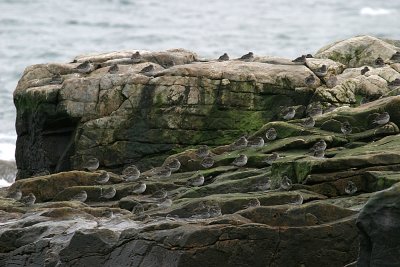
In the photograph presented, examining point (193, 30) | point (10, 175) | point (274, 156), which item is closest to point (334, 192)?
point (274, 156)

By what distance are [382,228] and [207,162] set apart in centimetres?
Result: 1173

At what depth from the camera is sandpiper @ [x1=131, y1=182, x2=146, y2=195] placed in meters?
26.9

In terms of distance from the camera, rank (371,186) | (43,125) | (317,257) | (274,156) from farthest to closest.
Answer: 1. (43,125)
2. (274,156)
3. (371,186)
4. (317,257)

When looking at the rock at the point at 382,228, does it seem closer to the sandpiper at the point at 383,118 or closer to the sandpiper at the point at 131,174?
the sandpiper at the point at 383,118

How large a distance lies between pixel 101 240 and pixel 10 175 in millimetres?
22055

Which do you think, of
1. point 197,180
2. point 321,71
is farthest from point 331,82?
point 197,180

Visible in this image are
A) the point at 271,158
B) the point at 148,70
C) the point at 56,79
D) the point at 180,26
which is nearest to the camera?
the point at 271,158

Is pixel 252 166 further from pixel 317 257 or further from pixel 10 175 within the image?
pixel 10 175

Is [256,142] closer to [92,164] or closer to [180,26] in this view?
[92,164]

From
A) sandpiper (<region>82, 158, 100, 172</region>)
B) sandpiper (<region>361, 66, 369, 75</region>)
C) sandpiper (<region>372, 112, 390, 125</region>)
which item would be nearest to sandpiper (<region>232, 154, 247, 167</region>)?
sandpiper (<region>372, 112, 390, 125</region>)

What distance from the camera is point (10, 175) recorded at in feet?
143

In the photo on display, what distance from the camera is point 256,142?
28594 millimetres

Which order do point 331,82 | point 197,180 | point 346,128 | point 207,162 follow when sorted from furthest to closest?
1. point 331,82
2. point 207,162
3. point 346,128
4. point 197,180

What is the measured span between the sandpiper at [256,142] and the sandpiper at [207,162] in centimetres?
99
